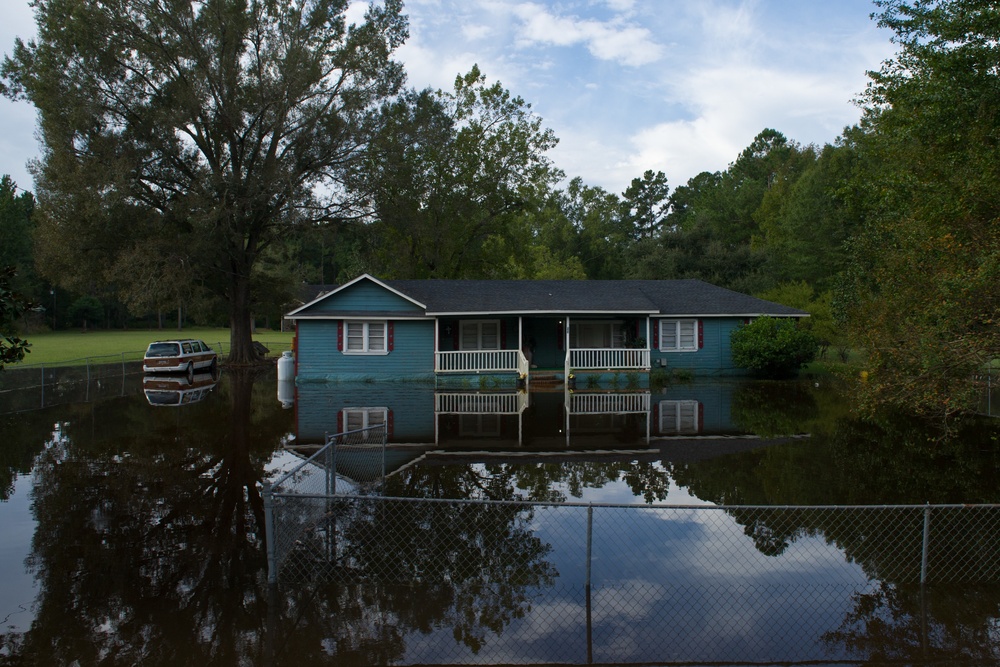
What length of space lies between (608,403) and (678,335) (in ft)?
30.4

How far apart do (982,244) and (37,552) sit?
42.2 ft

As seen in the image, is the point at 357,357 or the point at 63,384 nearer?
the point at 63,384

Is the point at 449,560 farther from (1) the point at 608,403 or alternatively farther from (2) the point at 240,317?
(2) the point at 240,317

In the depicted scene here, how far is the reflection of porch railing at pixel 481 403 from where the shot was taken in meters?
20.1

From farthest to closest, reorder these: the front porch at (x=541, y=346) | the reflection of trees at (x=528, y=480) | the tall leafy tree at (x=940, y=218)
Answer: the front porch at (x=541, y=346)
the reflection of trees at (x=528, y=480)
the tall leafy tree at (x=940, y=218)

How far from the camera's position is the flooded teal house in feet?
89.5

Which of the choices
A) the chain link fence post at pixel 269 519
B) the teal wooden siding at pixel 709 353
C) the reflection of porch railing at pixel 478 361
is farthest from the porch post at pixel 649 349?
the chain link fence post at pixel 269 519

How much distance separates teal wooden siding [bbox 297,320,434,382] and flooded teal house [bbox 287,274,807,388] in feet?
0.13

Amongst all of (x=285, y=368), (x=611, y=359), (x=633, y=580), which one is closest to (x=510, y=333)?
(x=611, y=359)

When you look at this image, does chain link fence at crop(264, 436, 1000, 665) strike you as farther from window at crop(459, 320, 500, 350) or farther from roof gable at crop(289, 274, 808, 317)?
window at crop(459, 320, 500, 350)

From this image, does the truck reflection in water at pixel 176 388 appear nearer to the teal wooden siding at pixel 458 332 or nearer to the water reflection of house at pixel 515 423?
the water reflection of house at pixel 515 423

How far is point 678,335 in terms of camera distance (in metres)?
29.5

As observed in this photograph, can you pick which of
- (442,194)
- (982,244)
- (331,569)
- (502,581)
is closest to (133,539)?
(331,569)

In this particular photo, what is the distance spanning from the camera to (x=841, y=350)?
2991 cm
